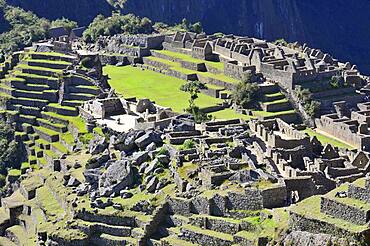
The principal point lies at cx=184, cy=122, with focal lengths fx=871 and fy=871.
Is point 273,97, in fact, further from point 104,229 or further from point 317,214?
point 317,214

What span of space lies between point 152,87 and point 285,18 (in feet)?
369

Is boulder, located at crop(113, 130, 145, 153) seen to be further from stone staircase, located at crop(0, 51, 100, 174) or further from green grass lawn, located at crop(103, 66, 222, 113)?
green grass lawn, located at crop(103, 66, 222, 113)

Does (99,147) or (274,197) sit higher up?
(99,147)

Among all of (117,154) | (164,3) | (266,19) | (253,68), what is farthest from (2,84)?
(266,19)

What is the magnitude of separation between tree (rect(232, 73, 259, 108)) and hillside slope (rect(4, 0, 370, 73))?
87.2m

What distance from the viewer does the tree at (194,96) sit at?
52628mm

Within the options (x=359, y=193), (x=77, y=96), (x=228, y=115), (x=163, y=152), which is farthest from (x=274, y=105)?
(x=359, y=193)

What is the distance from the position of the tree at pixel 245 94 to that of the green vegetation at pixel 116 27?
30.2 meters

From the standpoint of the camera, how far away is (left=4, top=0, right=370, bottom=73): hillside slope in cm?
15950

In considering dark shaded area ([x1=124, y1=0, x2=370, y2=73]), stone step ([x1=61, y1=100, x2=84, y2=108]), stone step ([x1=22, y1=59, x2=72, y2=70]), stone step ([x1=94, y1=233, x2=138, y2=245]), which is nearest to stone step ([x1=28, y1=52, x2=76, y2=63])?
stone step ([x1=22, y1=59, x2=72, y2=70])

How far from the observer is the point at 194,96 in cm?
6169

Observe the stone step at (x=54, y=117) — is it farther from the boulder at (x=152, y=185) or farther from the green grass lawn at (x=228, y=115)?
the boulder at (x=152, y=185)

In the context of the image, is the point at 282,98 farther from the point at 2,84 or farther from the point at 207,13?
the point at 207,13

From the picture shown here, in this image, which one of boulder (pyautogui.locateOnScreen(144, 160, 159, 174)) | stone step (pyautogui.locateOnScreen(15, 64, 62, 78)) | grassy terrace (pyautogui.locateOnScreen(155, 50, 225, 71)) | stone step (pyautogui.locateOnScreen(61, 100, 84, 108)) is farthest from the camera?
grassy terrace (pyautogui.locateOnScreen(155, 50, 225, 71))
